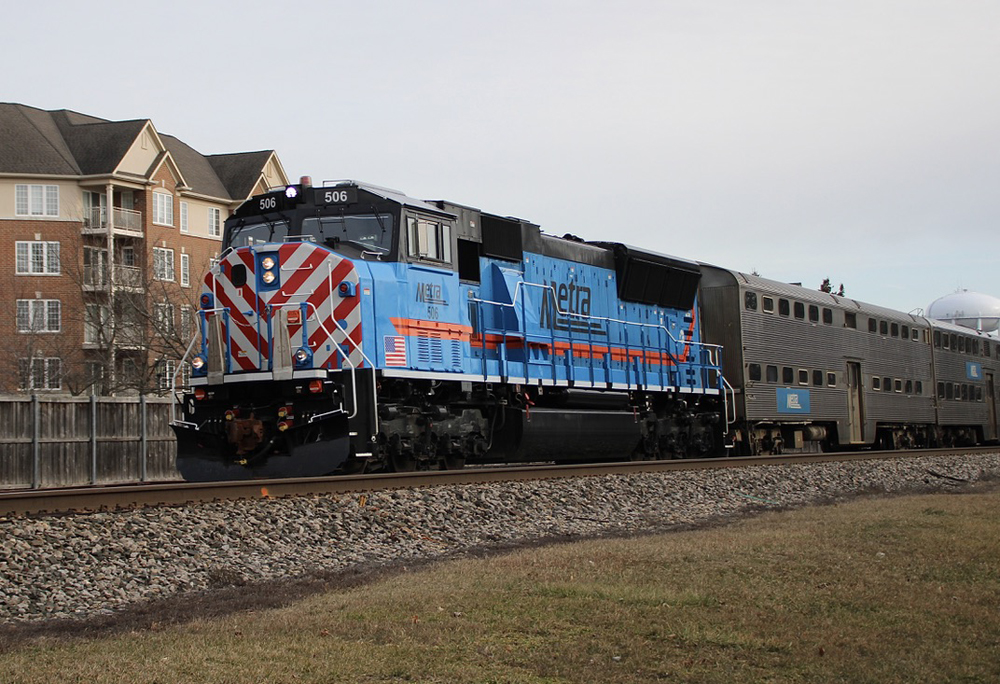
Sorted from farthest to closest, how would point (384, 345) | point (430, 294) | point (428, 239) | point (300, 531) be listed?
point (428, 239) → point (430, 294) → point (384, 345) → point (300, 531)

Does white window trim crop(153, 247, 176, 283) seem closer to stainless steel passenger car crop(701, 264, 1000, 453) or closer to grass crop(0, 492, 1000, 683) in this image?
stainless steel passenger car crop(701, 264, 1000, 453)

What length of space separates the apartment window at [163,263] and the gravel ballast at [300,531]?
35972 mm

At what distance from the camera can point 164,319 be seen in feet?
129

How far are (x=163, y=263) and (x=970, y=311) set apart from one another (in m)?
48.3

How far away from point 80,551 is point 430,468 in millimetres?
7586

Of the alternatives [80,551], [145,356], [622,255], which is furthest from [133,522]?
[145,356]

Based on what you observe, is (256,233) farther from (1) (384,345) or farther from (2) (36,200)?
(2) (36,200)

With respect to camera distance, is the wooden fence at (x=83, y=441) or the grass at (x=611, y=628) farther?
the wooden fence at (x=83, y=441)

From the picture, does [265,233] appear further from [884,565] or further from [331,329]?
[884,565]

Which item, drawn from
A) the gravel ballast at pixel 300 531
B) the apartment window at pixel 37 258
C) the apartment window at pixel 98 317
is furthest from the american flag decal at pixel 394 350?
the apartment window at pixel 37 258

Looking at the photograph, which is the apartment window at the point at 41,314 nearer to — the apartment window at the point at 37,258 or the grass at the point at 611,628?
the apartment window at the point at 37,258

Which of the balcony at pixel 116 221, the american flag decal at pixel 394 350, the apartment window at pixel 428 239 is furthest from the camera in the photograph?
the balcony at pixel 116 221

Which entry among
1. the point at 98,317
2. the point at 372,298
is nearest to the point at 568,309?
the point at 372,298

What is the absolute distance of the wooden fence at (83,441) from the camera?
1636 centimetres
